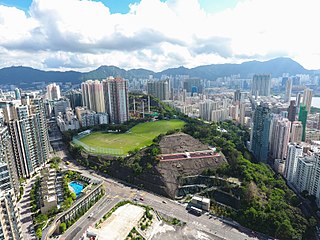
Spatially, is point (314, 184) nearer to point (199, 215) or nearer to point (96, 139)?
point (199, 215)

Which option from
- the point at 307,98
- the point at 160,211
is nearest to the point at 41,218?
the point at 160,211

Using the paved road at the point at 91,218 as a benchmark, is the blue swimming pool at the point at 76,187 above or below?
above

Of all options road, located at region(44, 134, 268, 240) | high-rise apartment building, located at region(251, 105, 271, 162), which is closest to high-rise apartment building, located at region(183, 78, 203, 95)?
high-rise apartment building, located at region(251, 105, 271, 162)

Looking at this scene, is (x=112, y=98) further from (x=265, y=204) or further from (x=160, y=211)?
(x=265, y=204)

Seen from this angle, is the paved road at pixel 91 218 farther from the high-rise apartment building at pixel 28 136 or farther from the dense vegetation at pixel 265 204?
the dense vegetation at pixel 265 204

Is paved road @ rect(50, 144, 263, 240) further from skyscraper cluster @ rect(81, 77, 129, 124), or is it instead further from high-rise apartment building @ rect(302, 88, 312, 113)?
high-rise apartment building @ rect(302, 88, 312, 113)

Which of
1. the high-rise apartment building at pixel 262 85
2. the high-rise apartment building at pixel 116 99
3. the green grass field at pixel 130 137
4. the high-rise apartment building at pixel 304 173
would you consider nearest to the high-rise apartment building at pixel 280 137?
the high-rise apartment building at pixel 304 173
